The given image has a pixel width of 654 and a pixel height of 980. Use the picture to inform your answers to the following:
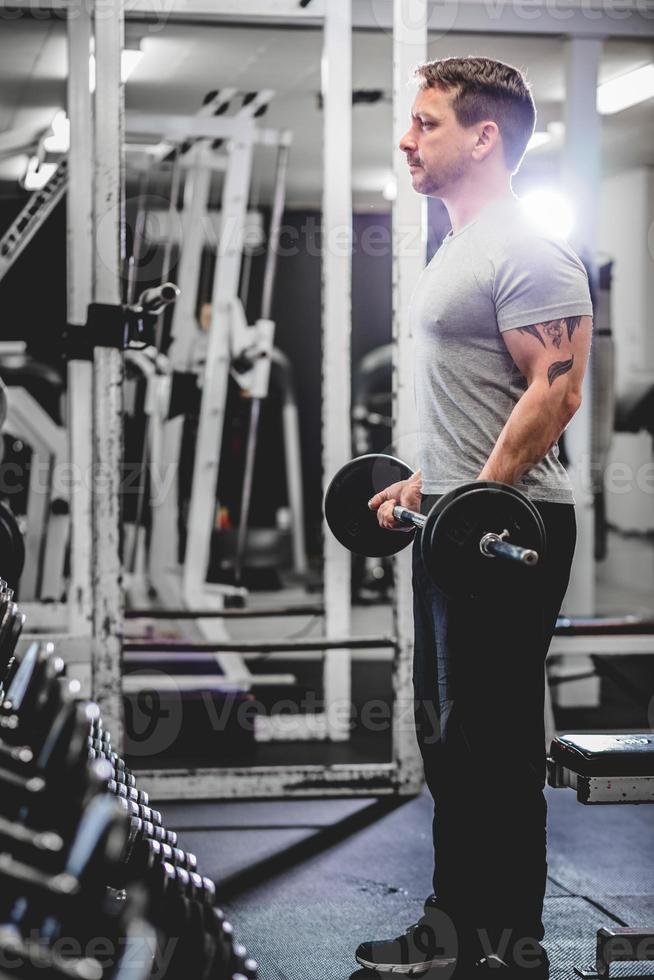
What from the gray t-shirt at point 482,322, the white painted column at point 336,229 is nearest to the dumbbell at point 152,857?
the gray t-shirt at point 482,322

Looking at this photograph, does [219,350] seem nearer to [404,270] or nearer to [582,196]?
[404,270]

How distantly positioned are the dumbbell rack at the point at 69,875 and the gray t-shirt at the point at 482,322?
79 cm

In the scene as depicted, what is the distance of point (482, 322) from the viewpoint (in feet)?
5.55

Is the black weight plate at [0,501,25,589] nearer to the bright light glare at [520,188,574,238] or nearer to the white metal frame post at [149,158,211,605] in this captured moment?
the white metal frame post at [149,158,211,605]

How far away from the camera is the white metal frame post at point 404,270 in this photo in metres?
2.76

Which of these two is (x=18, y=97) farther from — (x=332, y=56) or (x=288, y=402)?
(x=332, y=56)

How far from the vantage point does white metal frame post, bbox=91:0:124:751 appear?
258 cm

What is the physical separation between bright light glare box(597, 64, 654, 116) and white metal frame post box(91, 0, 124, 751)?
10.2ft

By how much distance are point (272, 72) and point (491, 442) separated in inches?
155

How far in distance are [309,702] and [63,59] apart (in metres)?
3.05

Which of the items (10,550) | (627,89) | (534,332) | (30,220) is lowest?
(10,550)

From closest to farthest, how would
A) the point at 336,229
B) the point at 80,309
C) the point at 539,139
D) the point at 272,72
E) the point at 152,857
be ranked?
1. the point at 152,857
2. the point at 80,309
3. the point at 336,229
4. the point at 272,72
5. the point at 539,139

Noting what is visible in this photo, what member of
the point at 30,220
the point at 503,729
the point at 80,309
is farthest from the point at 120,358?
the point at 503,729

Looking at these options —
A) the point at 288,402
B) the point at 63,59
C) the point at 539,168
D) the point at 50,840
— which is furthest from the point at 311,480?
the point at 50,840
